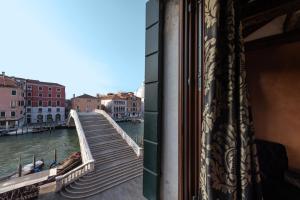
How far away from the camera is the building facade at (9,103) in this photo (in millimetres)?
19609

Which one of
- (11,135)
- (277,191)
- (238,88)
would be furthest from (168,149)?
(11,135)

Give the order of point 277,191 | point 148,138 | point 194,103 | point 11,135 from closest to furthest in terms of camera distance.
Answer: point 194,103 → point 148,138 → point 277,191 → point 11,135

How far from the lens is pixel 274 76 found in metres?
2.52

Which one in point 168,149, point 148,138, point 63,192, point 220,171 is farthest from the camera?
point 63,192

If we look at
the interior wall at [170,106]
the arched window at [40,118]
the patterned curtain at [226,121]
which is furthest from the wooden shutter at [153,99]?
the arched window at [40,118]

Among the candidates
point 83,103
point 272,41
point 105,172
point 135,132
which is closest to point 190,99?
point 272,41

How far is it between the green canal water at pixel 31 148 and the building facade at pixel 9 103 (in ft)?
10.0

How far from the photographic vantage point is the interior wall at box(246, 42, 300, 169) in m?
2.39

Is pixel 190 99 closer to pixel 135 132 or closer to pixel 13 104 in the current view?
pixel 135 132

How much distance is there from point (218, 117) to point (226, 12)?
49 centimetres

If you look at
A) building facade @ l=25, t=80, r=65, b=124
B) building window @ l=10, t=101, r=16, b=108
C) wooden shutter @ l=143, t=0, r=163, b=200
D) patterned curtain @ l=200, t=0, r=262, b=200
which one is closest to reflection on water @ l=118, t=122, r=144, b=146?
building facade @ l=25, t=80, r=65, b=124

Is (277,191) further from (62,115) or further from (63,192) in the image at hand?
(62,115)

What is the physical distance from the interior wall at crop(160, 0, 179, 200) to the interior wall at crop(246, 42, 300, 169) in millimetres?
1914

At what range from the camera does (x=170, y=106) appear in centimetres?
112
